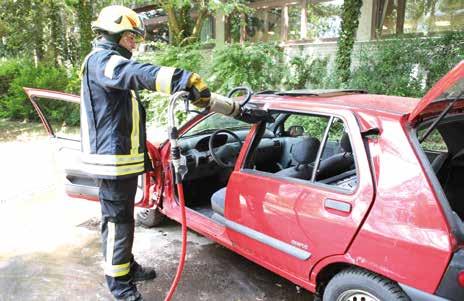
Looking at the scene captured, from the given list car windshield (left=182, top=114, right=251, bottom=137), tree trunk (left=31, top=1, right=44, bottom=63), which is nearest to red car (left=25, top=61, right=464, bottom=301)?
car windshield (left=182, top=114, right=251, bottom=137)

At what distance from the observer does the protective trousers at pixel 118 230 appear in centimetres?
268

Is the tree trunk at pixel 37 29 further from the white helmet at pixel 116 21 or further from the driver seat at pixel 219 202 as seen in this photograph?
the driver seat at pixel 219 202

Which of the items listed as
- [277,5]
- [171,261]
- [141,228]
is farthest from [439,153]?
[277,5]

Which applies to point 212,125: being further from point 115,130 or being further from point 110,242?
point 110,242

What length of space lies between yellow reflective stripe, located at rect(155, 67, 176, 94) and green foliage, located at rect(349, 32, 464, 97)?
626 cm

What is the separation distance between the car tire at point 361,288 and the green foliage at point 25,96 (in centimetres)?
955

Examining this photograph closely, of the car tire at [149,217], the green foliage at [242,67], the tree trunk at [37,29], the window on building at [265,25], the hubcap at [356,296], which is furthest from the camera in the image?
the tree trunk at [37,29]

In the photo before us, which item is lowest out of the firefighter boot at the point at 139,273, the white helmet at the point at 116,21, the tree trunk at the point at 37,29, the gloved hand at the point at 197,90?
the firefighter boot at the point at 139,273

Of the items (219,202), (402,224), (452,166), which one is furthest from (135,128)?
(452,166)

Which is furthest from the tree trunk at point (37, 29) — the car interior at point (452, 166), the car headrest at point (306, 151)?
the car interior at point (452, 166)

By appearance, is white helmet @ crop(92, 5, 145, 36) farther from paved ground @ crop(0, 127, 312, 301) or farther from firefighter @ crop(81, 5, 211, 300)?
paved ground @ crop(0, 127, 312, 301)

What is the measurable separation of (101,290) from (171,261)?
0.65 metres

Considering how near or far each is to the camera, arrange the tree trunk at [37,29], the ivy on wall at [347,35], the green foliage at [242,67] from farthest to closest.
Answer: the tree trunk at [37,29]
the green foliage at [242,67]
the ivy on wall at [347,35]

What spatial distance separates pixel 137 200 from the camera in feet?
12.1
